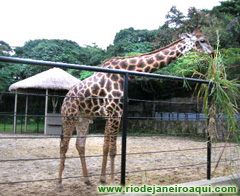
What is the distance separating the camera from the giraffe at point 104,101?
3367mm

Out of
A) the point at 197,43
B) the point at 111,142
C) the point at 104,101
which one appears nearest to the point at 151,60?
the point at 197,43

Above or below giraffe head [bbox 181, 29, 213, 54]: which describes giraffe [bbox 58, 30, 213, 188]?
below

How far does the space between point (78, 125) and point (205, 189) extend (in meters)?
1.74

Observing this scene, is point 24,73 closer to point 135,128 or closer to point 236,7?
point 135,128

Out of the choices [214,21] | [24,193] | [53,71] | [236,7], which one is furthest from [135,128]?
[24,193]

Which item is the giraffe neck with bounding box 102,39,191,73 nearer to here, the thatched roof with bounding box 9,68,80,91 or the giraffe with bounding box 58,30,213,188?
the giraffe with bounding box 58,30,213,188

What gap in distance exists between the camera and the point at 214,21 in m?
11.2

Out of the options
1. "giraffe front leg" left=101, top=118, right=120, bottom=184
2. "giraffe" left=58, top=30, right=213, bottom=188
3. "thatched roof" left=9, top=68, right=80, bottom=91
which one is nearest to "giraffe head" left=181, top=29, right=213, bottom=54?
"giraffe" left=58, top=30, right=213, bottom=188

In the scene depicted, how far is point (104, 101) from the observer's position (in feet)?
11.3

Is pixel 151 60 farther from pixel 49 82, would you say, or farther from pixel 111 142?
pixel 49 82

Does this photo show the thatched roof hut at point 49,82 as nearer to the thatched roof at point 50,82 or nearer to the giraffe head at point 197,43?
the thatched roof at point 50,82

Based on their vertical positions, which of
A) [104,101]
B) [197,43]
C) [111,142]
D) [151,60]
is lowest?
[111,142]

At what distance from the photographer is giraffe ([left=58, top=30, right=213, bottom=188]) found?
3.37 meters

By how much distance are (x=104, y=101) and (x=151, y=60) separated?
945mm
